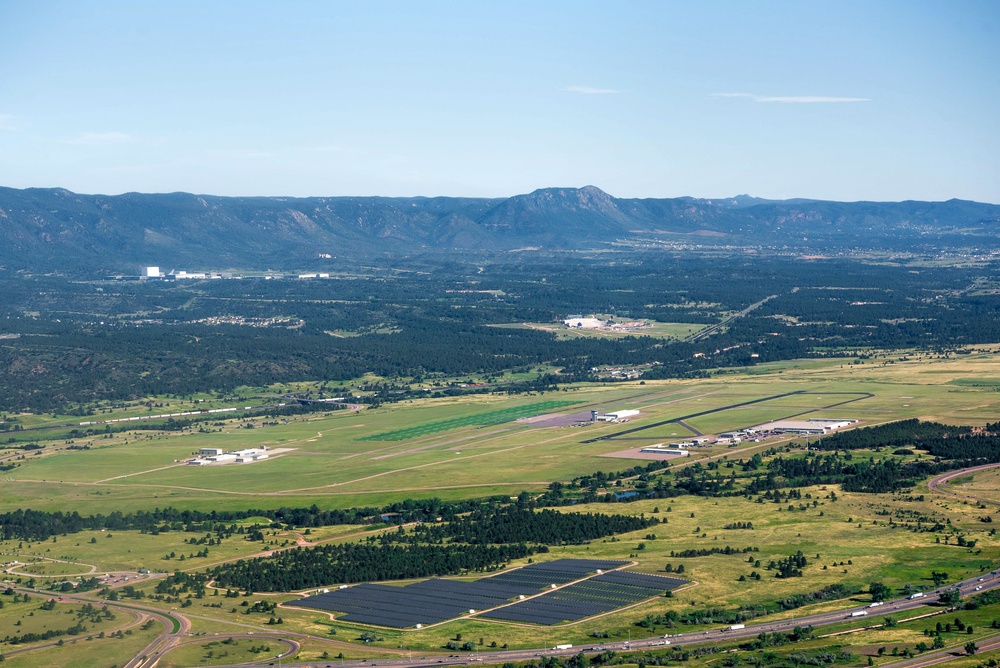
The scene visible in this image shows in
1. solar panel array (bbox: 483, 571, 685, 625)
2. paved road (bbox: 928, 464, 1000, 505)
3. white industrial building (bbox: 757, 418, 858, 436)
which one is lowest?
solar panel array (bbox: 483, 571, 685, 625)

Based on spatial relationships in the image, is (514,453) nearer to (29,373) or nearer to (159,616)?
(159,616)

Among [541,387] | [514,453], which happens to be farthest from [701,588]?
[541,387]

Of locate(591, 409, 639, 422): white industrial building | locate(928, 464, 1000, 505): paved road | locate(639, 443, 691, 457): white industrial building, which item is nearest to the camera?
locate(928, 464, 1000, 505): paved road

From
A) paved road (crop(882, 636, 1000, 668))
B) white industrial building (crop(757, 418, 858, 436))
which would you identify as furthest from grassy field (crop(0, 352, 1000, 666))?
white industrial building (crop(757, 418, 858, 436))

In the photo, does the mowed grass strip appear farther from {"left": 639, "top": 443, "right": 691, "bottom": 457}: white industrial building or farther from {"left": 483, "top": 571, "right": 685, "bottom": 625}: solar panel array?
{"left": 483, "top": 571, "right": 685, "bottom": 625}: solar panel array

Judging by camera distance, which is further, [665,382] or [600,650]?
[665,382]

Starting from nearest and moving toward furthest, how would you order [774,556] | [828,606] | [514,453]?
[828,606]
[774,556]
[514,453]
